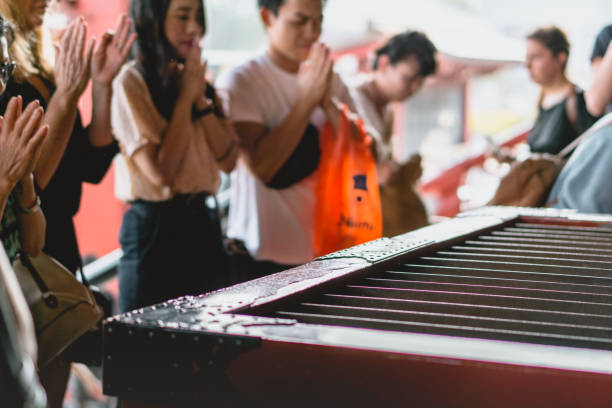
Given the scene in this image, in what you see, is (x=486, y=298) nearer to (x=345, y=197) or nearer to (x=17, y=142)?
(x=17, y=142)

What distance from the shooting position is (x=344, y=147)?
8.71ft

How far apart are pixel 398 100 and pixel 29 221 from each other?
2386mm

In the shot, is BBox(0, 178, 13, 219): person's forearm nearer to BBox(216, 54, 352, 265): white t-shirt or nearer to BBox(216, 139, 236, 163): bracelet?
BBox(216, 139, 236, 163): bracelet

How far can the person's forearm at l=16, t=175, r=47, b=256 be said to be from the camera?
1428 mm

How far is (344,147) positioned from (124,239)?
3.21ft

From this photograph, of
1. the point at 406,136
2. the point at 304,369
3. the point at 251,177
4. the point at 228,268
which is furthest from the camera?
the point at 406,136

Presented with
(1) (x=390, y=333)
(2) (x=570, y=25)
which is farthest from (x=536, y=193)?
(2) (x=570, y=25)

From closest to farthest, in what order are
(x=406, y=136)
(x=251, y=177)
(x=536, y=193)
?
(x=251, y=177)
(x=536, y=193)
(x=406, y=136)

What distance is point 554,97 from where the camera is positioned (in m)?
3.54

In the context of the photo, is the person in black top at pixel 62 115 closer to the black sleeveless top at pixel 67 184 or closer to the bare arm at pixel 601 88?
the black sleeveless top at pixel 67 184

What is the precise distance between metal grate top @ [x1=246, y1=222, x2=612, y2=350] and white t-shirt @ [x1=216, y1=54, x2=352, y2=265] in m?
0.90

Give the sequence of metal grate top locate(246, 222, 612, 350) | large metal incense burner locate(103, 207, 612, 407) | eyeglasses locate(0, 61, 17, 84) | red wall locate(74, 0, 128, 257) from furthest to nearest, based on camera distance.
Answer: red wall locate(74, 0, 128, 257) → eyeglasses locate(0, 61, 17, 84) → metal grate top locate(246, 222, 612, 350) → large metal incense burner locate(103, 207, 612, 407)

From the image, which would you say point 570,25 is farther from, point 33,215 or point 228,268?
point 33,215

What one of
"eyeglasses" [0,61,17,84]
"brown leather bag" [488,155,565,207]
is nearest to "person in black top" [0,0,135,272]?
"eyeglasses" [0,61,17,84]
